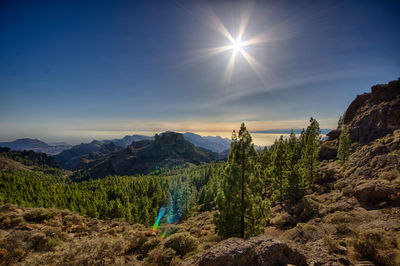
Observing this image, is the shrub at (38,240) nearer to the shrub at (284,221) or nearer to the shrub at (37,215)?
the shrub at (37,215)

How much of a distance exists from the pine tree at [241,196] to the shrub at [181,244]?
119 inches

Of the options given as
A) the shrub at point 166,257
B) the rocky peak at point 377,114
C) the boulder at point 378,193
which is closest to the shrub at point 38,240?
the shrub at point 166,257

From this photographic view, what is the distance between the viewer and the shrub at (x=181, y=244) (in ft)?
34.1

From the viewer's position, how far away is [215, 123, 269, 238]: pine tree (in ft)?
40.8

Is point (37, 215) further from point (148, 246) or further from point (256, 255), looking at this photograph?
point (256, 255)

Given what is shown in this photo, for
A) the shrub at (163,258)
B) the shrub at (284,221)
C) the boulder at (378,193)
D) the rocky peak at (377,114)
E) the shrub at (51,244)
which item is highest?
→ the rocky peak at (377,114)

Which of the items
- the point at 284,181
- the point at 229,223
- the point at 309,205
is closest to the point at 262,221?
the point at 229,223

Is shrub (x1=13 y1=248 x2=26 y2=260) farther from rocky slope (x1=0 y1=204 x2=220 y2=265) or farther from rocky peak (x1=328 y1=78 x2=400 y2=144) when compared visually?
rocky peak (x1=328 y1=78 x2=400 y2=144)

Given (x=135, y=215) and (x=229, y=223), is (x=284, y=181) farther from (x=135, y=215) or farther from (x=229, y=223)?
(x=135, y=215)

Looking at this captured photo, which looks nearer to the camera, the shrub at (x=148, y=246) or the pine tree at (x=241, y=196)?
the shrub at (x=148, y=246)

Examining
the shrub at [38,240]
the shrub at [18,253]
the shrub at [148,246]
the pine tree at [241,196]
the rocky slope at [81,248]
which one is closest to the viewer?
the rocky slope at [81,248]

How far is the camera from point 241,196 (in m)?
12.9

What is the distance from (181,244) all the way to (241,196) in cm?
600

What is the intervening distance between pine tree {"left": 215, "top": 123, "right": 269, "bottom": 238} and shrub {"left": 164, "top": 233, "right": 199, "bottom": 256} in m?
3.03
